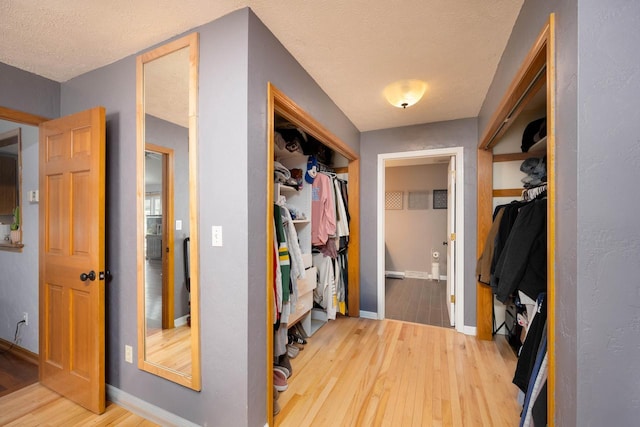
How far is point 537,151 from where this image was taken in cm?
249

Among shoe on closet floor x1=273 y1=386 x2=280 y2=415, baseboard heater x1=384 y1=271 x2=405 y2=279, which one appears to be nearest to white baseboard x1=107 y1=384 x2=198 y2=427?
shoe on closet floor x1=273 y1=386 x2=280 y2=415

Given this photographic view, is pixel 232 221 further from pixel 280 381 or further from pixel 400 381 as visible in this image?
pixel 400 381

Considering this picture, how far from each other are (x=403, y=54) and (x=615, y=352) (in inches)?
70.8

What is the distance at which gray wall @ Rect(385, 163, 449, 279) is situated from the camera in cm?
509

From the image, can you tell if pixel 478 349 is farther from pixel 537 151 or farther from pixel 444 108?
pixel 444 108

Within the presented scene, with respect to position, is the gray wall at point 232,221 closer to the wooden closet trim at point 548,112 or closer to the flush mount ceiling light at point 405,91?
the flush mount ceiling light at point 405,91

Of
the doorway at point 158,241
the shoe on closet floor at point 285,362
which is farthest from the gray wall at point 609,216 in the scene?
the doorway at point 158,241

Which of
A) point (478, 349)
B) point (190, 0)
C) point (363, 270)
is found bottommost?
point (478, 349)

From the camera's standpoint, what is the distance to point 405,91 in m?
2.07

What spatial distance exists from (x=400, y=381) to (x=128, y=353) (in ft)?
6.39

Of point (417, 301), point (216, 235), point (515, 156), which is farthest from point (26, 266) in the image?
point (515, 156)

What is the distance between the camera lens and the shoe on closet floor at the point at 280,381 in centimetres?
183

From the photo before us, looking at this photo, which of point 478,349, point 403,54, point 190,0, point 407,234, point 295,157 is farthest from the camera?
point 407,234

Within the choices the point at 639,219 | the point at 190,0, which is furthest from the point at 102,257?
→ the point at 639,219
